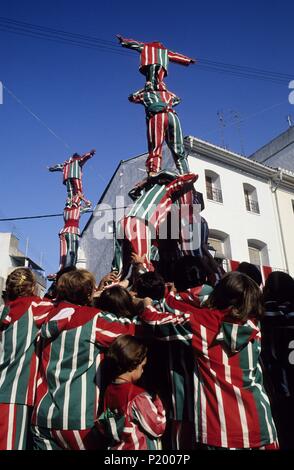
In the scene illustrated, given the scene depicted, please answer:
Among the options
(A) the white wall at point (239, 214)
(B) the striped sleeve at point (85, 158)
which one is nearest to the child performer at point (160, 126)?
(B) the striped sleeve at point (85, 158)

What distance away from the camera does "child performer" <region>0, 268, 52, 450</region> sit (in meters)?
2.62

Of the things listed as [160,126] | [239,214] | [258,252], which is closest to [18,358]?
[160,126]

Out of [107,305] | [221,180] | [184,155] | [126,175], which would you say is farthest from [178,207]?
[126,175]

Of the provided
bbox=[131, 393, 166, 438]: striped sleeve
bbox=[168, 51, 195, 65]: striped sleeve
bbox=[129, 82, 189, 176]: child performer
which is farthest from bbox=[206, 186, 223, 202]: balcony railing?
bbox=[131, 393, 166, 438]: striped sleeve

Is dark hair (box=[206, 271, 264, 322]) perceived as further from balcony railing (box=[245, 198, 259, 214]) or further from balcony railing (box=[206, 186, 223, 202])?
balcony railing (box=[245, 198, 259, 214])

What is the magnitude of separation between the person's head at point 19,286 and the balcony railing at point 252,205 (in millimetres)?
15471

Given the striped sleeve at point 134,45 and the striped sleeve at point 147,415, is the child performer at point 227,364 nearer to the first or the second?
the striped sleeve at point 147,415

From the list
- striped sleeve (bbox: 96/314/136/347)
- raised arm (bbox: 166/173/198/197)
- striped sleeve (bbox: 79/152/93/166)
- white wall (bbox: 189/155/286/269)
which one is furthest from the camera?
white wall (bbox: 189/155/286/269)

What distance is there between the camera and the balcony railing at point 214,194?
1659 cm

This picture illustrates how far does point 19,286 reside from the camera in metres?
2.97

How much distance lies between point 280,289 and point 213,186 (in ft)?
46.8

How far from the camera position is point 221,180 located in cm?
1705

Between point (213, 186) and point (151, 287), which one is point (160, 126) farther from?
point (213, 186)

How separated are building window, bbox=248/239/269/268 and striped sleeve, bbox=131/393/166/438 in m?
14.8
